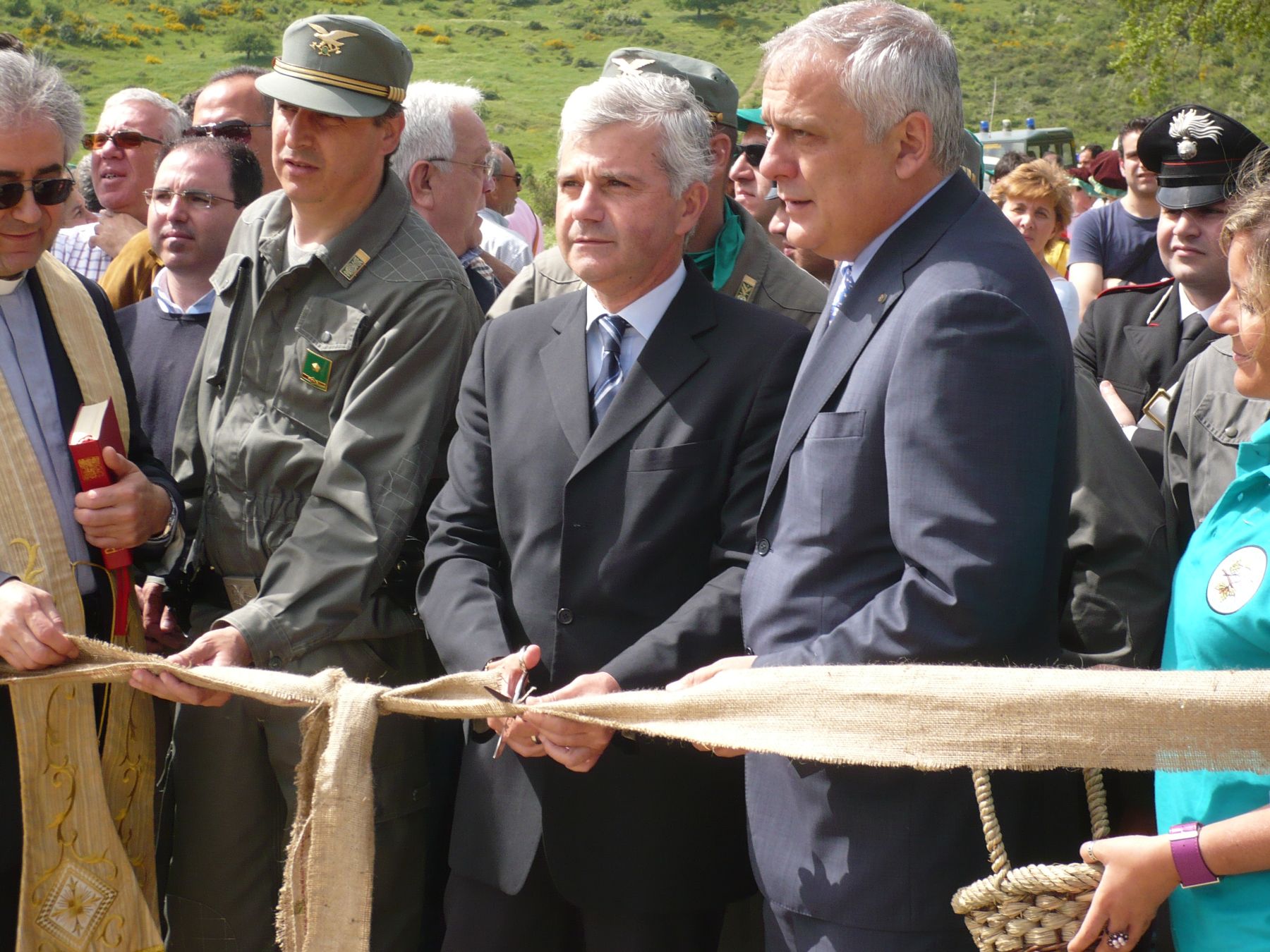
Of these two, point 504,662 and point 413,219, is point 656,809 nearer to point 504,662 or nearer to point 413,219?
point 504,662

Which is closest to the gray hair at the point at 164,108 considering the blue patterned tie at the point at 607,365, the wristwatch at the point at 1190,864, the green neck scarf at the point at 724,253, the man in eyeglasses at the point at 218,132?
the man in eyeglasses at the point at 218,132

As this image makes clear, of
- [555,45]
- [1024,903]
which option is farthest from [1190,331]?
[555,45]

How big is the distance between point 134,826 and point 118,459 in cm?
93

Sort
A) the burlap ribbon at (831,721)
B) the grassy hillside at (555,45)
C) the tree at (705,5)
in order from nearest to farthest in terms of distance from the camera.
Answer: the burlap ribbon at (831,721)
the grassy hillside at (555,45)
the tree at (705,5)

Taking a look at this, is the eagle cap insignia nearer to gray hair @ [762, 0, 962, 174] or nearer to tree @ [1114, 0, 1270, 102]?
gray hair @ [762, 0, 962, 174]

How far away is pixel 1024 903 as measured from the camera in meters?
1.89

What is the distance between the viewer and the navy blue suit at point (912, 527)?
2043mm

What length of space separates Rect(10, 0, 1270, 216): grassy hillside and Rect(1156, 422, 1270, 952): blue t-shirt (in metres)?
45.0

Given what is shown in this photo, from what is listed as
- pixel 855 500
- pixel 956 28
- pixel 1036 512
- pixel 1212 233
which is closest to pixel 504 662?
pixel 855 500

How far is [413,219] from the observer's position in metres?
Answer: 3.48

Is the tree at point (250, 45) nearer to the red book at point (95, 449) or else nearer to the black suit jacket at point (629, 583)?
the red book at point (95, 449)

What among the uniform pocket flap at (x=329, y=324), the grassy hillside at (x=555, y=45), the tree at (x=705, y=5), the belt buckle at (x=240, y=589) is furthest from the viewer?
the tree at (x=705, y=5)

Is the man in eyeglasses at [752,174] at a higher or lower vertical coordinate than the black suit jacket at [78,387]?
higher

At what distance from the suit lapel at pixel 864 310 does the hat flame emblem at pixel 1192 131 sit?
6.72ft
